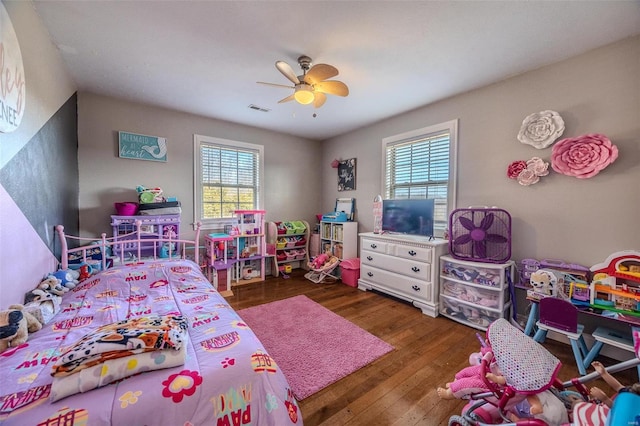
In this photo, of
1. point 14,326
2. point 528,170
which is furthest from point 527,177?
point 14,326

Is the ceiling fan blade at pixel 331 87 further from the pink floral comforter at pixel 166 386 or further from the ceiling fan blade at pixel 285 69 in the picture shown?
the pink floral comforter at pixel 166 386

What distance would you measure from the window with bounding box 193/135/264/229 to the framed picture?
1450mm

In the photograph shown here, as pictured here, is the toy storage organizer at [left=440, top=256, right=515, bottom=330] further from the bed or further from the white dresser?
the bed

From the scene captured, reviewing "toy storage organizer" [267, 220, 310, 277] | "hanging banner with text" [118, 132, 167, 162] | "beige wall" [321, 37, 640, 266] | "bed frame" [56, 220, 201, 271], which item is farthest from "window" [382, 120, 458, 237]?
"hanging banner with text" [118, 132, 167, 162]

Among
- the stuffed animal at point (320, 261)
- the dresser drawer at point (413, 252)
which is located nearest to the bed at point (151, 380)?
the dresser drawer at point (413, 252)

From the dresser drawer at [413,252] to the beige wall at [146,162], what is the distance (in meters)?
2.28

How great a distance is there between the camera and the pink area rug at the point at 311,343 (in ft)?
5.79

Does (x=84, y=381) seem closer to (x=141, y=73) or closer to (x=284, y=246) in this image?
(x=141, y=73)

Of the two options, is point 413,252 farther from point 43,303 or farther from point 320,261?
point 43,303

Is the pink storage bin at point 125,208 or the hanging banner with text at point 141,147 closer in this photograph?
the pink storage bin at point 125,208

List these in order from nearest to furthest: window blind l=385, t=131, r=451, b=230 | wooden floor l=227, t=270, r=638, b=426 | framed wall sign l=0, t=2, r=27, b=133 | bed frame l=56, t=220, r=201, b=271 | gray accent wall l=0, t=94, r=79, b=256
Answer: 1. framed wall sign l=0, t=2, r=27, b=133
2. wooden floor l=227, t=270, r=638, b=426
3. gray accent wall l=0, t=94, r=79, b=256
4. bed frame l=56, t=220, r=201, b=271
5. window blind l=385, t=131, r=451, b=230

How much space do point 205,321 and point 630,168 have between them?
3.34 meters

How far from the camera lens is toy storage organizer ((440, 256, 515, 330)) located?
2342mm

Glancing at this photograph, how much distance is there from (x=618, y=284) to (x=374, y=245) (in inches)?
85.3
